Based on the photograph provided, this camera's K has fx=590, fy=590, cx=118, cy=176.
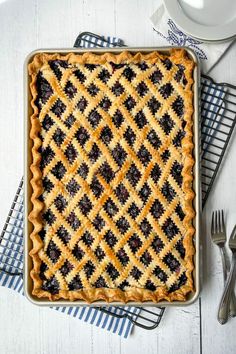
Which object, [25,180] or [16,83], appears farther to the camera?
[16,83]

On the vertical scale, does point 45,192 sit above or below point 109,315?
above

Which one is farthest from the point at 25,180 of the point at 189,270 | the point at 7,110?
the point at 189,270

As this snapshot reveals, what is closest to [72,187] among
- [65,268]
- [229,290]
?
[65,268]

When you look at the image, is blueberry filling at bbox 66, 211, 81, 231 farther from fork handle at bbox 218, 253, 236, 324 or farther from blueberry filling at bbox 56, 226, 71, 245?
fork handle at bbox 218, 253, 236, 324

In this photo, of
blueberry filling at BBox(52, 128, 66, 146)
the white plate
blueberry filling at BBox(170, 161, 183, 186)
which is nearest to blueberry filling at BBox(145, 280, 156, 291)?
blueberry filling at BBox(170, 161, 183, 186)

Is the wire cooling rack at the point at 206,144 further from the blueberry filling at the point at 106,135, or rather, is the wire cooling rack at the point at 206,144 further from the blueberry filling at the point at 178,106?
the blueberry filling at the point at 106,135

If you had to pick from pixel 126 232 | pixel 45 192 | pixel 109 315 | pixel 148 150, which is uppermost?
pixel 148 150

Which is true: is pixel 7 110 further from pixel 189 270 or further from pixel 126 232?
pixel 189 270
